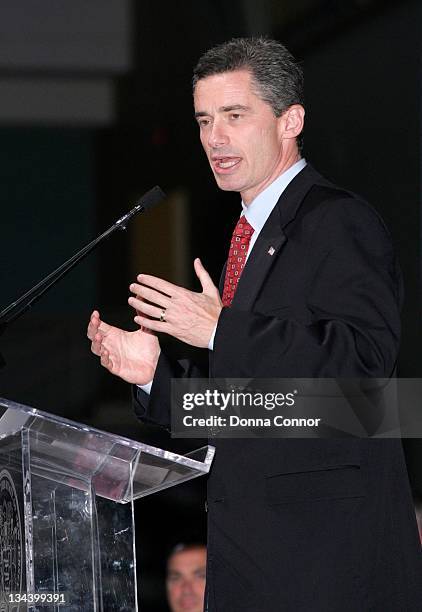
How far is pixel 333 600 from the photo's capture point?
1.69m

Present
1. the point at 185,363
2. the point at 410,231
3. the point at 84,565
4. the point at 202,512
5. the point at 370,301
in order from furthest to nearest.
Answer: the point at 202,512
the point at 410,231
the point at 185,363
the point at 370,301
the point at 84,565

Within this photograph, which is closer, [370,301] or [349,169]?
[370,301]

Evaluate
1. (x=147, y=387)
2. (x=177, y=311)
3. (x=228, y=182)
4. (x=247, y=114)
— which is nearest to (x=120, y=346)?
(x=147, y=387)

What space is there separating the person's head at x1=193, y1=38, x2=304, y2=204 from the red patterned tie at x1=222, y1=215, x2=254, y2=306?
7 centimetres

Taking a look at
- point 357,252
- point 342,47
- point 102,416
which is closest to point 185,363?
point 357,252

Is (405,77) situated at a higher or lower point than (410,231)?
higher

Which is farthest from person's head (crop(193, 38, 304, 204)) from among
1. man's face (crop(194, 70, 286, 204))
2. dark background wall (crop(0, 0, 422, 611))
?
dark background wall (crop(0, 0, 422, 611))

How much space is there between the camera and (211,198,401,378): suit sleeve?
1646 mm

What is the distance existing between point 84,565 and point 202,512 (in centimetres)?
218

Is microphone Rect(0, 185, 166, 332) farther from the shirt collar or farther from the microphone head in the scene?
the shirt collar

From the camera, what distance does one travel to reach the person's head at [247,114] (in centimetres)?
198

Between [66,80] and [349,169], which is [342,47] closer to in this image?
[349,169]

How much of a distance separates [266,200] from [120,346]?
375 mm

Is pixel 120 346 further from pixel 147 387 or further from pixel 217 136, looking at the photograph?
pixel 217 136
